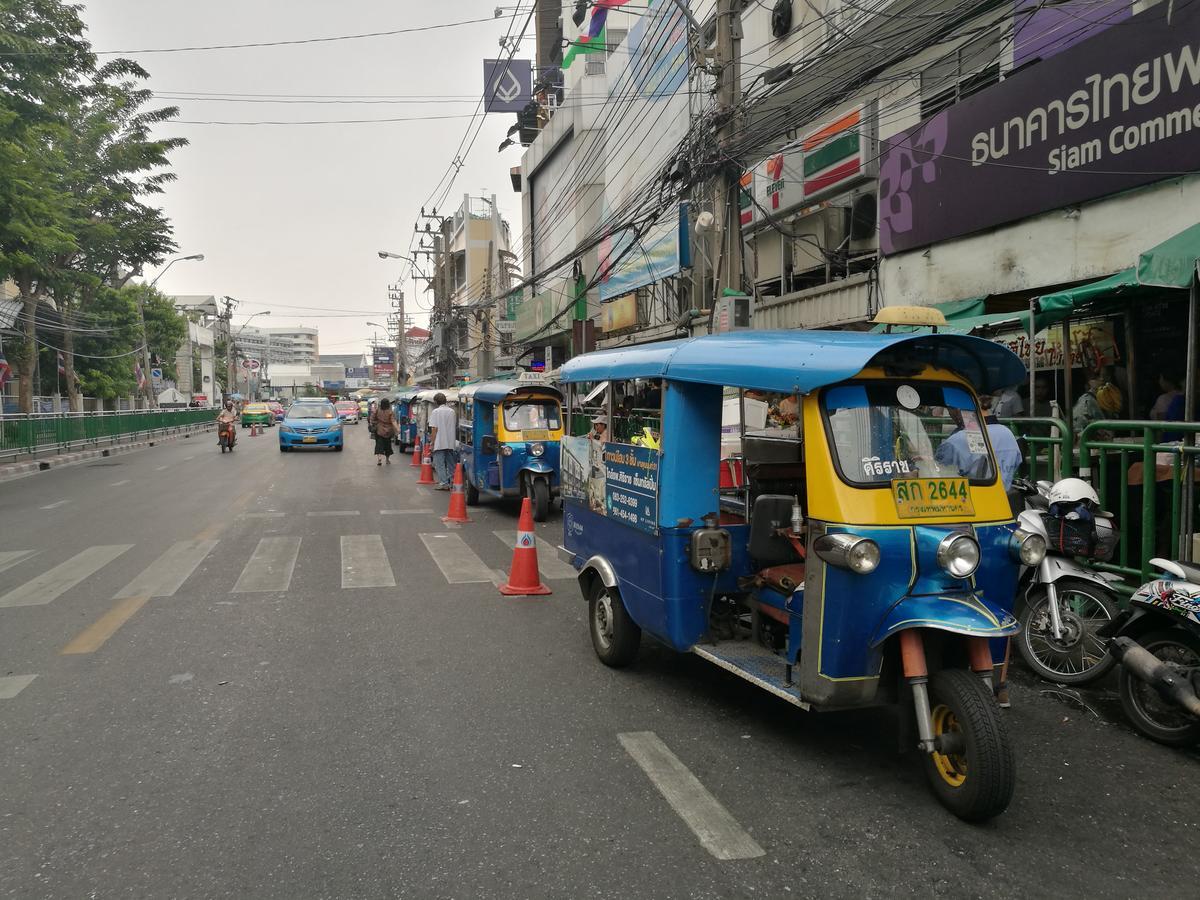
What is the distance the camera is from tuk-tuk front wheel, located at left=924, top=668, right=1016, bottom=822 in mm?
3482

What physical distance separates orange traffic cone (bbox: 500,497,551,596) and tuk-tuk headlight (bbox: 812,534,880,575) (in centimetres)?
439

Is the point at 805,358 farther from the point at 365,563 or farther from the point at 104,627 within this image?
the point at 365,563

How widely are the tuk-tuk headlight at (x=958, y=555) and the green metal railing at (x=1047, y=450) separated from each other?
10.3 feet

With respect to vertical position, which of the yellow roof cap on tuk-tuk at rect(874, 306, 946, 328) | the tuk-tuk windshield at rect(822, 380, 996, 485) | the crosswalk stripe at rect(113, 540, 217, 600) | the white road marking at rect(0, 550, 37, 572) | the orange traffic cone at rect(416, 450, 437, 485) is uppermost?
the yellow roof cap on tuk-tuk at rect(874, 306, 946, 328)

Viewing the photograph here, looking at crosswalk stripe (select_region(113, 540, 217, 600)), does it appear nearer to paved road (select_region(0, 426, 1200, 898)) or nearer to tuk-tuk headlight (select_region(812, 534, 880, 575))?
paved road (select_region(0, 426, 1200, 898))

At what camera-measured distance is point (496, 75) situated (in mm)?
35844

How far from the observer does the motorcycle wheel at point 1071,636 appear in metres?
5.39

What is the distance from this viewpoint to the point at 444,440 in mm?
15656

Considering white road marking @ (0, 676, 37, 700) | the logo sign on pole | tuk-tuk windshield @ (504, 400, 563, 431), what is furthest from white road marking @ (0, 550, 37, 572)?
the logo sign on pole

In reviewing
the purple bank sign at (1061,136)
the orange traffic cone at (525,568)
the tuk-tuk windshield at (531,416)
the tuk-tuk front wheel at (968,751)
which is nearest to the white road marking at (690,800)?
the tuk-tuk front wheel at (968,751)

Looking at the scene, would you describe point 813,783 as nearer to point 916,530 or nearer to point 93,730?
point 916,530

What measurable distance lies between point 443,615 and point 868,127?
11719 mm

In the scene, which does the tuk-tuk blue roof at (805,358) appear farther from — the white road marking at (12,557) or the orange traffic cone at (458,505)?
the orange traffic cone at (458,505)

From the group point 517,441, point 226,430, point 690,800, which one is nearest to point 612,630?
point 690,800
